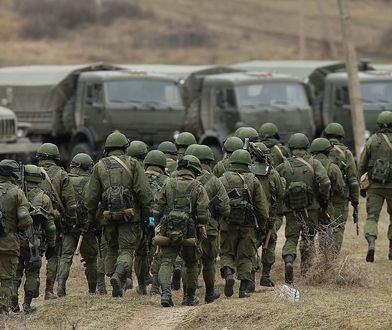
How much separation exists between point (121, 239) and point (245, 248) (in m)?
1.35

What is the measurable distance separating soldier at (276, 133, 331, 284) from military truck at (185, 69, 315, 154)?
1188 centimetres

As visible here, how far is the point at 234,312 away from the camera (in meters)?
12.4

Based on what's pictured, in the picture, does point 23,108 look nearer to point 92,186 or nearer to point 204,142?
point 204,142

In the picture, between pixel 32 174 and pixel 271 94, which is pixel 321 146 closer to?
pixel 32 174

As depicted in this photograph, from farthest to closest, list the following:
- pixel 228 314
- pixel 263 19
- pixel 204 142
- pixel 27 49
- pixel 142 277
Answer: pixel 263 19, pixel 27 49, pixel 204 142, pixel 142 277, pixel 228 314

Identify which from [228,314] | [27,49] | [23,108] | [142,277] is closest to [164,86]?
[23,108]

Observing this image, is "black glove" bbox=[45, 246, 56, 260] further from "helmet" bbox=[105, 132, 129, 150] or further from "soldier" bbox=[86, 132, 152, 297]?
"helmet" bbox=[105, 132, 129, 150]

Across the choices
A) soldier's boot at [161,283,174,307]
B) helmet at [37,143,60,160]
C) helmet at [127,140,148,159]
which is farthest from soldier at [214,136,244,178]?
soldier's boot at [161,283,174,307]

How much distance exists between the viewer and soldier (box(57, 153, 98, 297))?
47.8 ft

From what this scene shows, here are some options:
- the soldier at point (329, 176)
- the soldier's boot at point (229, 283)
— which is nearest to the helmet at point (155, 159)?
the soldier's boot at point (229, 283)

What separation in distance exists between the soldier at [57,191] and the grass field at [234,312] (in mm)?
876

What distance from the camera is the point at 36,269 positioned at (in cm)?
1326

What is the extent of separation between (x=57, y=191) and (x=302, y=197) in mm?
2857

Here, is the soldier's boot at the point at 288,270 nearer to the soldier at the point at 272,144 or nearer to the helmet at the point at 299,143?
the helmet at the point at 299,143
